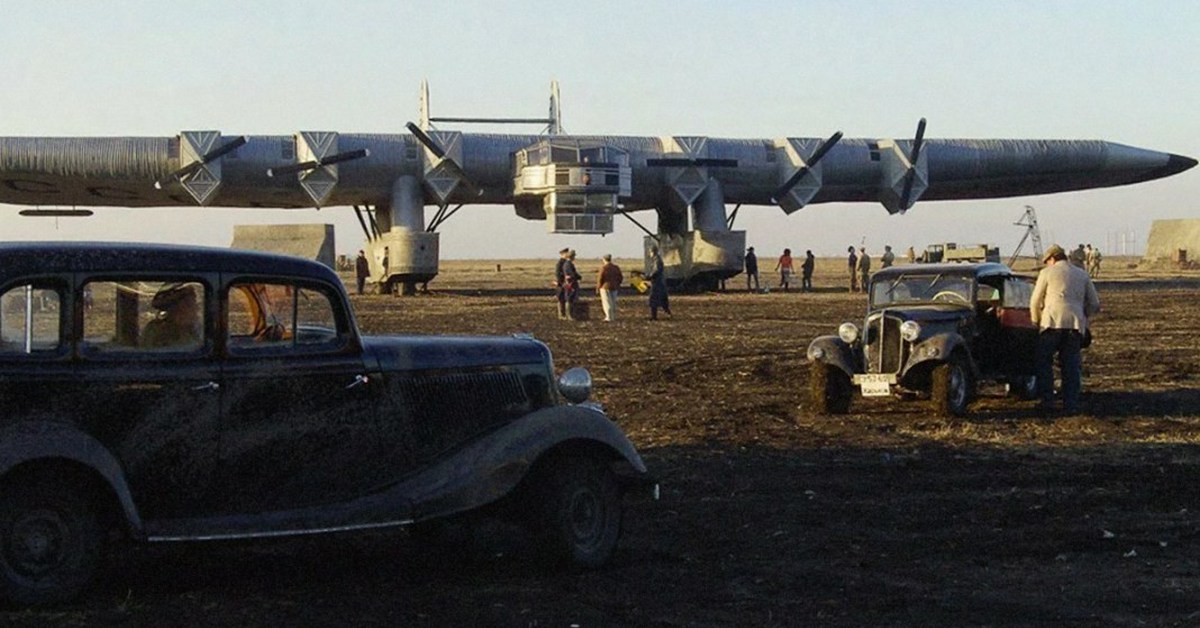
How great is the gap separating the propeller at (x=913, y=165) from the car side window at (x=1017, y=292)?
3603 cm

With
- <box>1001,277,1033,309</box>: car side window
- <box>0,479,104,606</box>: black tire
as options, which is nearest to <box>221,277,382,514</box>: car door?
<box>0,479,104,606</box>: black tire

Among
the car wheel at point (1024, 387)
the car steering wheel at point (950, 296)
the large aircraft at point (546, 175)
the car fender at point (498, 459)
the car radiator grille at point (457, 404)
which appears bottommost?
the car wheel at point (1024, 387)

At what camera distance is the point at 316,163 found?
48.1 meters

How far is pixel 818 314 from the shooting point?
3600 centimetres

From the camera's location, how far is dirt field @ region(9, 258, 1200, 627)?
23.2ft

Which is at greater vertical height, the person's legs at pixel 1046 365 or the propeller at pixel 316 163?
the propeller at pixel 316 163

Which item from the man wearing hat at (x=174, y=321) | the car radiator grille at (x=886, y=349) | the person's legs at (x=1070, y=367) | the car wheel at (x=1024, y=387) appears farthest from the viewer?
the car wheel at (x=1024, y=387)

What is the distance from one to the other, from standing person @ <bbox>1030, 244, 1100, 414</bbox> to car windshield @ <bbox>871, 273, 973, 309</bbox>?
3.57ft

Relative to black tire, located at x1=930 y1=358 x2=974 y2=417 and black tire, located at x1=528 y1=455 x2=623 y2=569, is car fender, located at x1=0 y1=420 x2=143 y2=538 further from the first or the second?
black tire, located at x1=930 y1=358 x2=974 y2=417

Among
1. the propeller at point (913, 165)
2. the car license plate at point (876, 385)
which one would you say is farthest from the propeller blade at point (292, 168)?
the car license plate at point (876, 385)

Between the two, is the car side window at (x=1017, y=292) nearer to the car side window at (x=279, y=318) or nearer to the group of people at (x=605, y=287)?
the car side window at (x=279, y=318)

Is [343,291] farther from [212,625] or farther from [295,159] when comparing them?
[295,159]

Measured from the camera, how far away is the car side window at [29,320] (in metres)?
6.86

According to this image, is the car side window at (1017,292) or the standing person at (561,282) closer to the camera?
the car side window at (1017,292)
